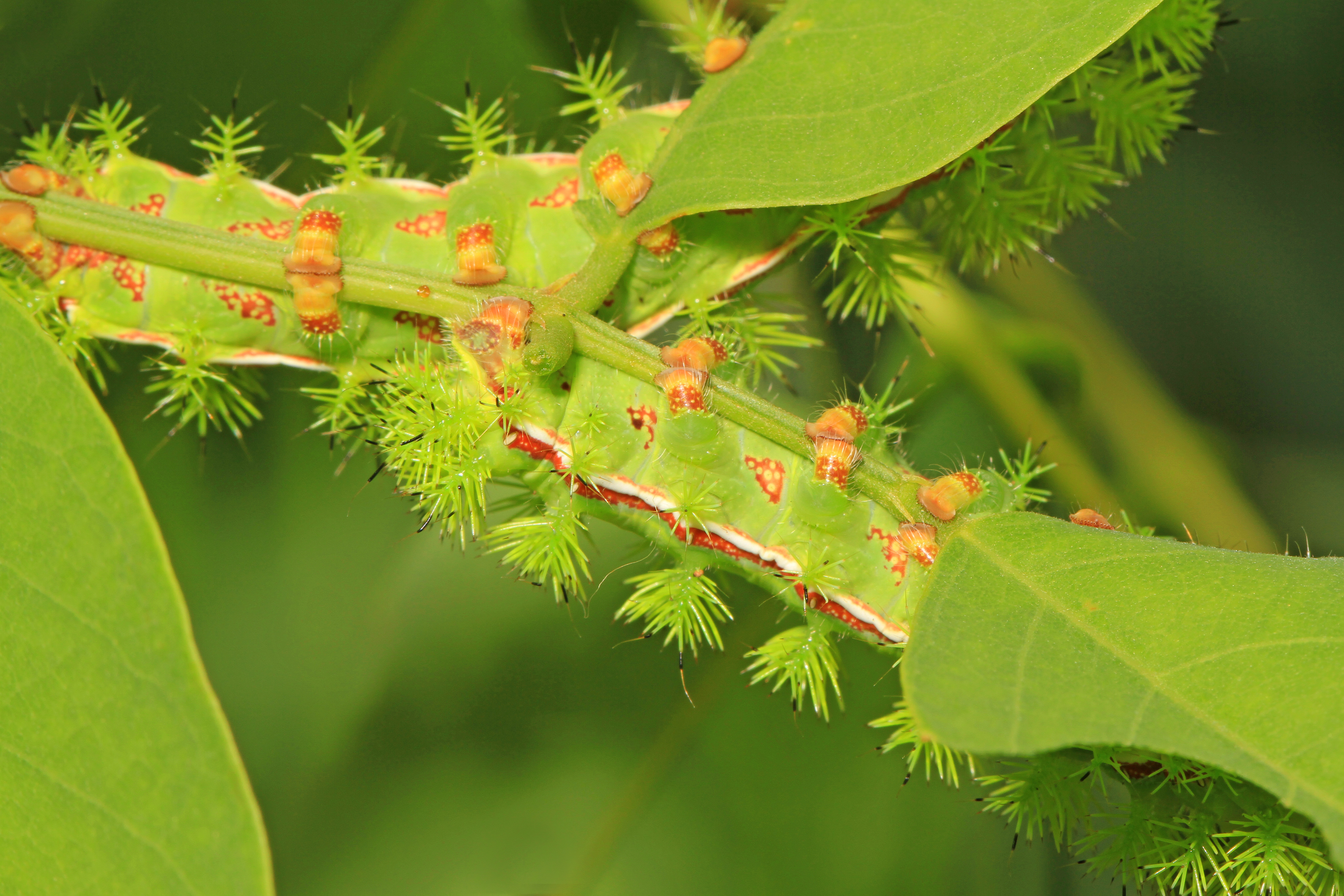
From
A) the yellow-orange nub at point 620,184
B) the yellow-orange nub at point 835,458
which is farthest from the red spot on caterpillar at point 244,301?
the yellow-orange nub at point 835,458

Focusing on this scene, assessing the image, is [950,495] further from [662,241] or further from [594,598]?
[594,598]

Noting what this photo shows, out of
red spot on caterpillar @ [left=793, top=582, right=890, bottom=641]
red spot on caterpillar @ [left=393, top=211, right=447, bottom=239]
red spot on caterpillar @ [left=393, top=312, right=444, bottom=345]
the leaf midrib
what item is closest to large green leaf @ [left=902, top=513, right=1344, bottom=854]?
the leaf midrib

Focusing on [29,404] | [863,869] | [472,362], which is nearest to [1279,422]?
[863,869]

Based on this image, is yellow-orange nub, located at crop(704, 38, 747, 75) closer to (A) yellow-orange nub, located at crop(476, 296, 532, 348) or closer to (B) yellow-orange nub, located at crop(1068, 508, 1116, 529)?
(A) yellow-orange nub, located at crop(476, 296, 532, 348)

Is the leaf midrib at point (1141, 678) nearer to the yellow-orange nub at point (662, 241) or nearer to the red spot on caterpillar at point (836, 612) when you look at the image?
the red spot on caterpillar at point (836, 612)

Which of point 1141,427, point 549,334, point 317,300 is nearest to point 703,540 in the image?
point 549,334

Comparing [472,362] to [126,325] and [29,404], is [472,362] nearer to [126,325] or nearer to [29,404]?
[29,404]
